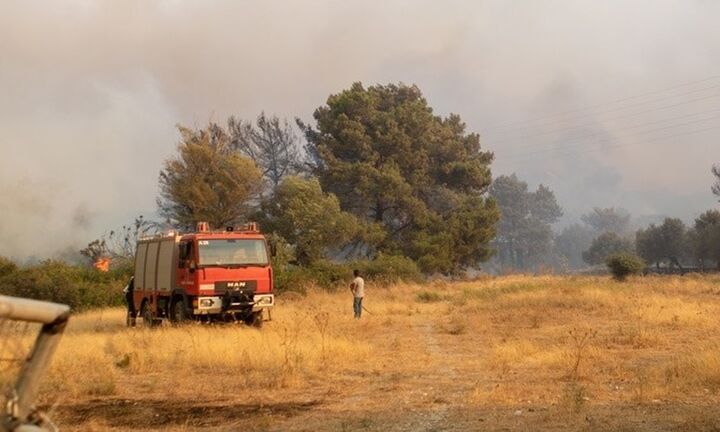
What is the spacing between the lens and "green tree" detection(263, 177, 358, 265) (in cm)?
4875

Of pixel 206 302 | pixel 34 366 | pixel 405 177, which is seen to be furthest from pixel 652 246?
pixel 34 366

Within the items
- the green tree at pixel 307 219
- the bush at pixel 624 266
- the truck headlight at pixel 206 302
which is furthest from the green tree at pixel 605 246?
the truck headlight at pixel 206 302

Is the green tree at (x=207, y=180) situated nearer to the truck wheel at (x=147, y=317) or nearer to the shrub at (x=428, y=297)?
the shrub at (x=428, y=297)

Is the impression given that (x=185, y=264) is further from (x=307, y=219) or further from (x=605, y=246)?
(x=605, y=246)

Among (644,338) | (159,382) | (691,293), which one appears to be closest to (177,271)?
(159,382)

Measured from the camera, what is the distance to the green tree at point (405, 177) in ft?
186

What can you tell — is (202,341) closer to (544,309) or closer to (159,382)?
(159,382)

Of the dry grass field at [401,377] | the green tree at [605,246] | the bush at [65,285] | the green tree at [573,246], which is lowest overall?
the dry grass field at [401,377]

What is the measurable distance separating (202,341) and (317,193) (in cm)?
3521

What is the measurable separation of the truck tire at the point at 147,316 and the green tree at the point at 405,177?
3209cm

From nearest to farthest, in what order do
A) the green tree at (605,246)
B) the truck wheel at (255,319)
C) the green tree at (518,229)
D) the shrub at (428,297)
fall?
the truck wheel at (255,319)
the shrub at (428,297)
the green tree at (605,246)
the green tree at (518,229)

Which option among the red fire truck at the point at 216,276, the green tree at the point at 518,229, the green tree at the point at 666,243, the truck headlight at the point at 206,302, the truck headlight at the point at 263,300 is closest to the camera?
the truck headlight at the point at 206,302

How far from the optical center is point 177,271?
20922 millimetres

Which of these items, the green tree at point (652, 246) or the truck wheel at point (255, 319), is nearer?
the truck wheel at point (255, 319)
